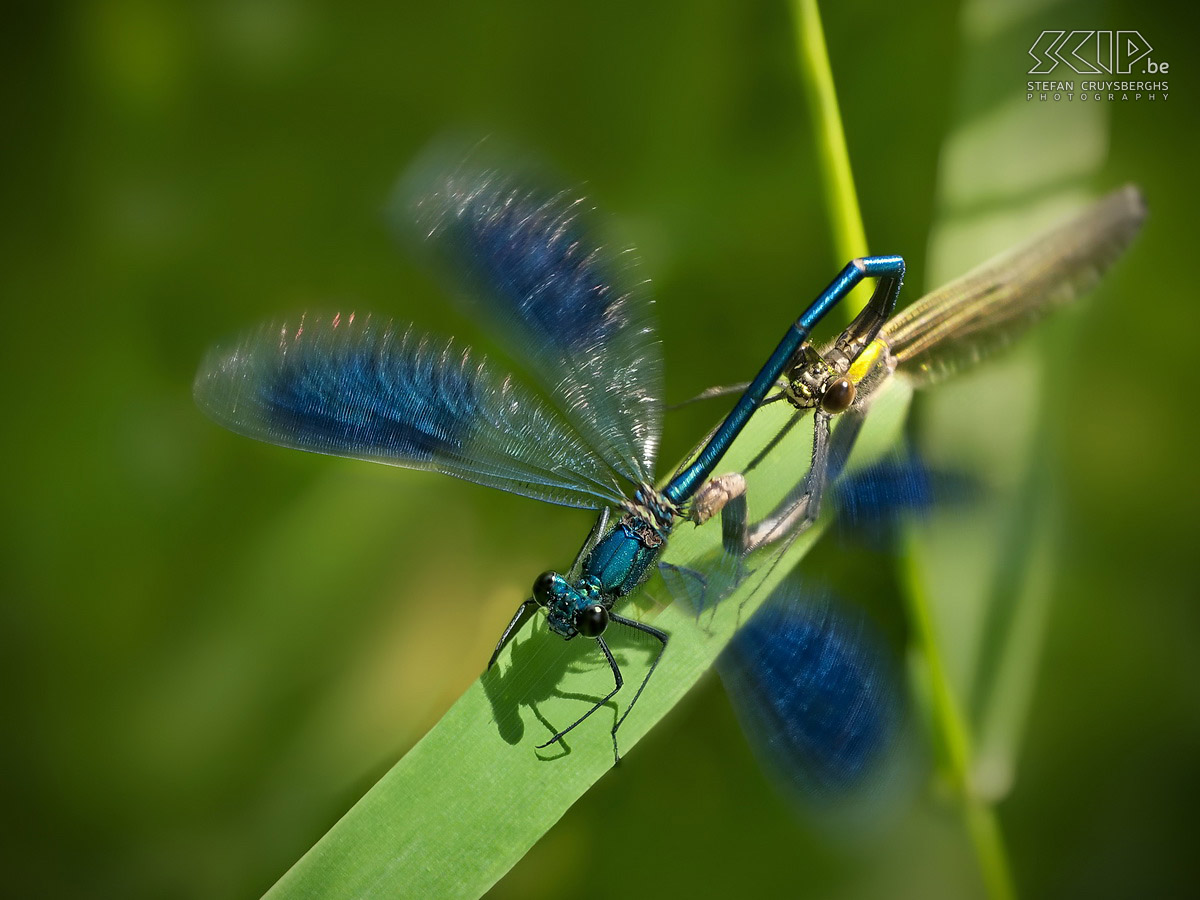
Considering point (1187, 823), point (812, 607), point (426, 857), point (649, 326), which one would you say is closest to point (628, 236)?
point (649, 326)

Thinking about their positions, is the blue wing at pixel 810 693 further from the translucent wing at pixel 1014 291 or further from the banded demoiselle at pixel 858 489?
the translucent wing at pixel 1014 291

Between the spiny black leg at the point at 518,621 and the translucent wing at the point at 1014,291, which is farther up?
the translucent wing at the point at 1014,291

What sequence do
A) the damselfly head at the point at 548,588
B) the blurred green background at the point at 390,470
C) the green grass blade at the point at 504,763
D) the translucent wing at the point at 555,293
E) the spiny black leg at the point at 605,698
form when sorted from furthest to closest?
1. the blurred green background at the point at 390,470
2. the translucent wing at the point at 555,293
3. the damselfly head at the point at 548,588
4. the spiny black leg at the point at 605,698
5. the green grass blade at the point at 504,763

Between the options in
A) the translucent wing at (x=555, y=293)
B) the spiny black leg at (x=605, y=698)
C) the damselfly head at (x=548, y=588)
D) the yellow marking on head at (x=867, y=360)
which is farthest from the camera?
the yellow marking on head at (x=867, y=360)

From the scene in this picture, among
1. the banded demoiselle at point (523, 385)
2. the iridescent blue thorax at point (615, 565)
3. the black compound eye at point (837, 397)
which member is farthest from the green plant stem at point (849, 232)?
the iridescent blue thorax at point (615, 565)

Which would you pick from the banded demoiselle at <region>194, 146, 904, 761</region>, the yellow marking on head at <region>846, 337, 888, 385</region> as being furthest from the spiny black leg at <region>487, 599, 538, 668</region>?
the yellow marking on head at <region>846, 337, 888, 385</region>

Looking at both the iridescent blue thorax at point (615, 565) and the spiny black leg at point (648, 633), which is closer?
the spiny black leg at point (648, 633)

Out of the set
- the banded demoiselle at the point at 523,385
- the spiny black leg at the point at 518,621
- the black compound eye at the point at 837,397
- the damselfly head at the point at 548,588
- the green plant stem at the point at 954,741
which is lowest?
the green plant stem at the point at 954,741

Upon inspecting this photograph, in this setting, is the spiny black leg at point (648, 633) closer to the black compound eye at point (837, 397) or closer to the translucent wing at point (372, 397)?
the translucent wing at point (372, 397)
